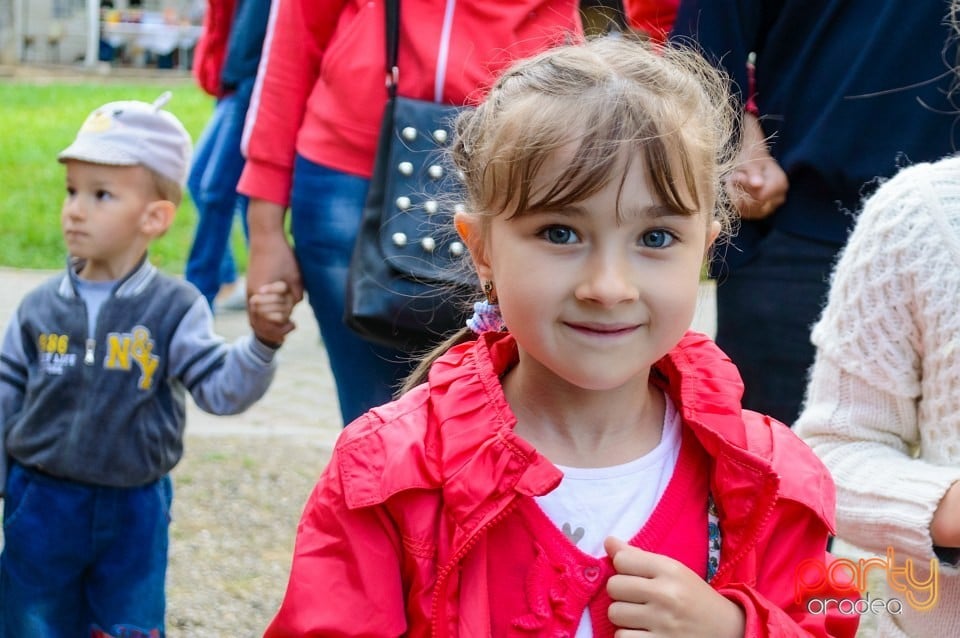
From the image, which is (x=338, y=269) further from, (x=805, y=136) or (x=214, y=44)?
(x=214, y=44)

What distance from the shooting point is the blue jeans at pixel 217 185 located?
4949mm

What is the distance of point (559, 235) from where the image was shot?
1727mm

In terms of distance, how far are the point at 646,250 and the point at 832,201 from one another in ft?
3.61

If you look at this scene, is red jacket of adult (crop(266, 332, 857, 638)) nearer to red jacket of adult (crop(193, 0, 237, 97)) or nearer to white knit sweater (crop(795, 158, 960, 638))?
white knit sweater (crop(795, 158, 960, 638))

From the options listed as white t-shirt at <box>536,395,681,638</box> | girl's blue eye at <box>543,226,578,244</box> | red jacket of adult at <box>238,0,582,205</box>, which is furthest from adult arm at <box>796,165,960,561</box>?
red jacket of adult at <box>238,0,582,205</box>

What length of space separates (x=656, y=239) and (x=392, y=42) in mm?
1249

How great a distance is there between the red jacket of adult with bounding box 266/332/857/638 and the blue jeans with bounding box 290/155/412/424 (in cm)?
114

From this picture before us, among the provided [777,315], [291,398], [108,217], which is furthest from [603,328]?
[291,398]

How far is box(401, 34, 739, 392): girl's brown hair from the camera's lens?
1724mm

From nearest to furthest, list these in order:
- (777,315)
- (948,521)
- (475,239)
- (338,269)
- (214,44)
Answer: (475,239) < (948,521) < (777,315) < (338,269) < (214,44)

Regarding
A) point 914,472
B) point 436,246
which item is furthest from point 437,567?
point 436,246

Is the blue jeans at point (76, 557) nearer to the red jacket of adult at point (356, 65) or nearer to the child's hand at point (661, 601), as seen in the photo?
the red jacket of adult at point (356, 65)

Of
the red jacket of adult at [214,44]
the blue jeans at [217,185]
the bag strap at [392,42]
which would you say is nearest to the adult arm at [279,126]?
the bag strap at [392,42]

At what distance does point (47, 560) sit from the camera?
302cm
